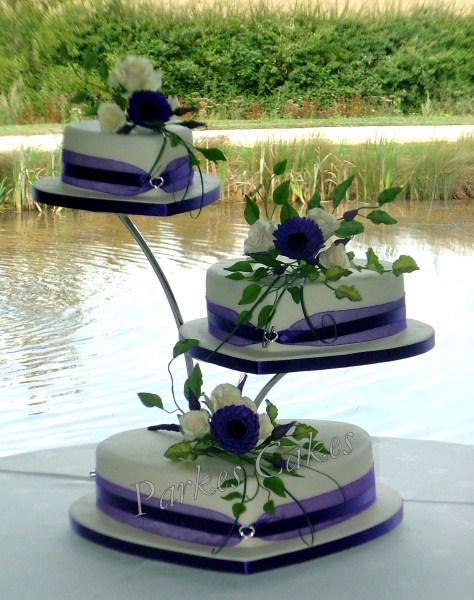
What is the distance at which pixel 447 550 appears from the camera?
99.0 inches

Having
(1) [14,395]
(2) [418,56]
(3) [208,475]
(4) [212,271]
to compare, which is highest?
(2) [418,56]

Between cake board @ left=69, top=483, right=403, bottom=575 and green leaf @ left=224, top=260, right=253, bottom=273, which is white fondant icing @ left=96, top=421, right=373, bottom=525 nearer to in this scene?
cake board @ left=69, top=483, right=403, bottom=575

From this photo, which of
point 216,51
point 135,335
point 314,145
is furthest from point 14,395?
point 216,51

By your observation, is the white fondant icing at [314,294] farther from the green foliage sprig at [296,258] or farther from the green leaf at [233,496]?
the green leaf at [233,496]

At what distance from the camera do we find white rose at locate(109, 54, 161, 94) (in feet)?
8.66

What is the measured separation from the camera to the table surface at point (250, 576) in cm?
232

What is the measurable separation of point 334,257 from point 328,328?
0.15m

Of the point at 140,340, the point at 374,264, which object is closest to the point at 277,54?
the point at 140,340

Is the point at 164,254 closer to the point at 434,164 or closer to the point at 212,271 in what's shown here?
the point at 434,164

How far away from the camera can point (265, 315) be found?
2.37 meters

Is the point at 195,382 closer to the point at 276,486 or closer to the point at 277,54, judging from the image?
the point at 276,486

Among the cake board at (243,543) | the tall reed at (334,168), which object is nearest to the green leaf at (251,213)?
the cake board at (243,543)

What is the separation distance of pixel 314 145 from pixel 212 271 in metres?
6.89

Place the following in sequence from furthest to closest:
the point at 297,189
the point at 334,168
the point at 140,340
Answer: the point at 334,168
the point at 297,189
the point at 140,340
